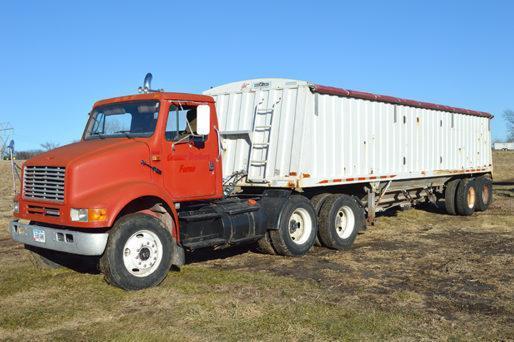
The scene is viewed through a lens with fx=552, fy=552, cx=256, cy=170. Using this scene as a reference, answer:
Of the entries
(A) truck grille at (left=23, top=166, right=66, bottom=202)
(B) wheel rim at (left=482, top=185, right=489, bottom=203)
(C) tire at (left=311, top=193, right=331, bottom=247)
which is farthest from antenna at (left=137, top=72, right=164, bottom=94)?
(B) wheel rim at (left=482, top=185, right=489, bottom=203)

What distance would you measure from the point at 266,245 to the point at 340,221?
1.98m

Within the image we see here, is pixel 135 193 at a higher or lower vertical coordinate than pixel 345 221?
higher

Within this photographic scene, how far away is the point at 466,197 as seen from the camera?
1566 cm

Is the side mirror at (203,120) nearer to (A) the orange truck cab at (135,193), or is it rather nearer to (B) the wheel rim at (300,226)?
(A) the orange truck cab at (135,193)

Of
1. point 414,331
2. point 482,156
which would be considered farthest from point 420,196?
point 414,331

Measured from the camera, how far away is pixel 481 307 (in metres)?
6.38

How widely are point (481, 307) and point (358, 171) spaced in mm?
5228

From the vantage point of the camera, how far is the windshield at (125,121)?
25.7 feet

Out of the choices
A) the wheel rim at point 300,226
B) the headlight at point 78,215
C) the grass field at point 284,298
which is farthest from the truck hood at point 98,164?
the wheel rim at point 300,226

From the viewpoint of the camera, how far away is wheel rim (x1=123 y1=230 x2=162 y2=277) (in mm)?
7020

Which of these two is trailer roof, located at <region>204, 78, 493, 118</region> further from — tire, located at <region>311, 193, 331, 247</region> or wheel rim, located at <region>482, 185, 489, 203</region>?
wheel rim, located at <region>482, 185, 489, 203</region>

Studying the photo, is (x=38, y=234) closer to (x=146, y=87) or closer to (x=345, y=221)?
(x=146, y=87)

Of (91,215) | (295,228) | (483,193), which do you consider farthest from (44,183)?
(483,193)

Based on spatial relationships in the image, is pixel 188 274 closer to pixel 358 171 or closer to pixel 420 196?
pixel 358 171
